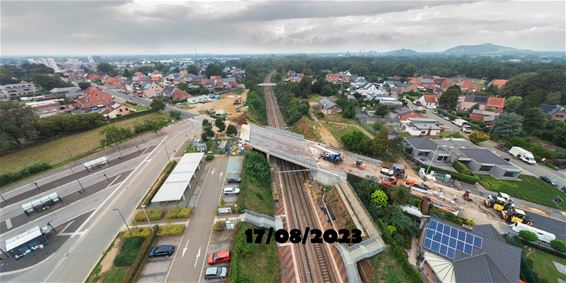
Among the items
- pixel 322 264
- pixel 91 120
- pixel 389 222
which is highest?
pixel 91 120

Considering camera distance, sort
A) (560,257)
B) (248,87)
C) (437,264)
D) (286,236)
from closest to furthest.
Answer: (437,264) → (560,257) → (286,236) → (248,87)

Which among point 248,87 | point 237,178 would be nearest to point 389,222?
point 237,178

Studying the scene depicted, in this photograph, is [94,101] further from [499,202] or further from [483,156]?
[483,156]

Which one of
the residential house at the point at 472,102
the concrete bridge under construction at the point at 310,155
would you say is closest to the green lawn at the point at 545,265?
the concrete bridge under construction at the point at 310,155

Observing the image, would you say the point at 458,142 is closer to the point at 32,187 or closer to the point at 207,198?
the point at 207,198

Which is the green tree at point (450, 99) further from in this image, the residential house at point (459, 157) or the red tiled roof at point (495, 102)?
the residential house at point (459, 157)

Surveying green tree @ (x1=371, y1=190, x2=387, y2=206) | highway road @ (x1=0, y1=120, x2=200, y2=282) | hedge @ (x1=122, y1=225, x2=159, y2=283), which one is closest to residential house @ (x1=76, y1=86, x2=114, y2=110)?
highway road @ (x1=0, y1=120, x2=200, y2=282)
